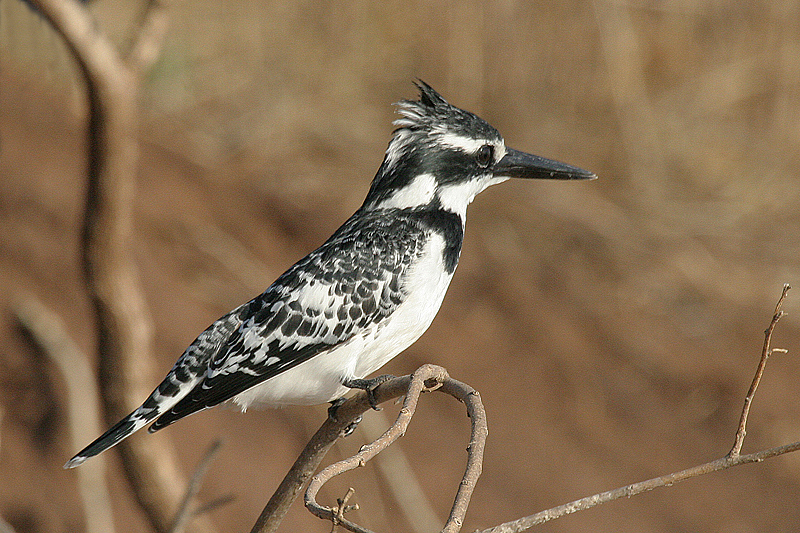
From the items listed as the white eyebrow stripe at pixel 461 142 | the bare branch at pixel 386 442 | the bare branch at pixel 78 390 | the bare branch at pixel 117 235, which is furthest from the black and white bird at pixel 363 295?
the bare branch at pixel 78 390

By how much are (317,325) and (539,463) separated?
3864mm

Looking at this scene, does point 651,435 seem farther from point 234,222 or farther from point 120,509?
point 120,509

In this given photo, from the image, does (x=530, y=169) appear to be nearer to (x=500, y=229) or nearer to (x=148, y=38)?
(x=148, y=38)

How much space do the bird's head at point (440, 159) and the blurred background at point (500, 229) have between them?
208 centimetres

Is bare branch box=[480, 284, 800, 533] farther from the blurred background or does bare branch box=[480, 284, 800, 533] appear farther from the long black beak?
the blurred background

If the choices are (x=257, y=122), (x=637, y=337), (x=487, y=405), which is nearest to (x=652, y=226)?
(x=637, y=337)

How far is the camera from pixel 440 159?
8.97ft

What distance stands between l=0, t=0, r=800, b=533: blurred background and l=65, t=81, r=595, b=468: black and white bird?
1.67 metres

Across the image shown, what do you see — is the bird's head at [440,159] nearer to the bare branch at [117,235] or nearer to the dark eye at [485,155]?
the dark eye at [485,155]

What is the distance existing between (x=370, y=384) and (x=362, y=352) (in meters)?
0.22

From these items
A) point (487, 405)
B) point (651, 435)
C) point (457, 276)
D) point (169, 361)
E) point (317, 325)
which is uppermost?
point (317, 325)

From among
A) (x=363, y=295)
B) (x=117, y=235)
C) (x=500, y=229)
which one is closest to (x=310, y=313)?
(x=363, y=295)

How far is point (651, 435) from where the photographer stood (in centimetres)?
653

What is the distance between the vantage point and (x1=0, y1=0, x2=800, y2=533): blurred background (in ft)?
16.3
